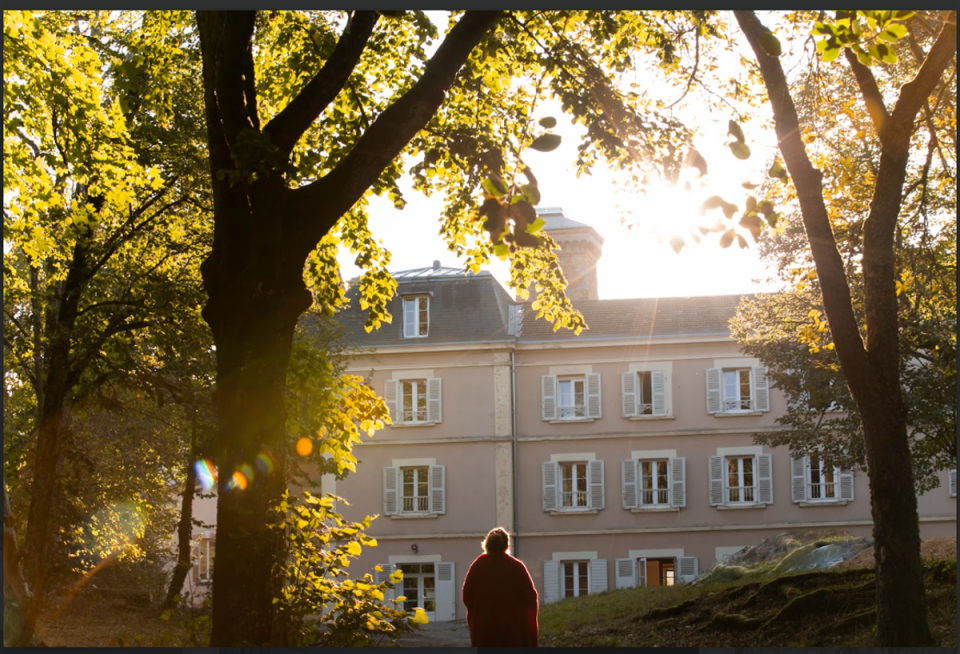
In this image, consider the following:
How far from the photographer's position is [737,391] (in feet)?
113

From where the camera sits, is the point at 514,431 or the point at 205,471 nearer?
the point at 205,471

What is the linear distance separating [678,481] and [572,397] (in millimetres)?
4550

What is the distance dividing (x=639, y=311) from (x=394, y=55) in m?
26.0

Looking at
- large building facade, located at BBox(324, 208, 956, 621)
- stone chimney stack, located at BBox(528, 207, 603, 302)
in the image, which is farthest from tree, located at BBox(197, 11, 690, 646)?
stone chimney stack, located at BBox(528, 207, 603, 302)

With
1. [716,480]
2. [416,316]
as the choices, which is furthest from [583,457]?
[416,316]

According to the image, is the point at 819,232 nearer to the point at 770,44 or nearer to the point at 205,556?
the point at 770,44

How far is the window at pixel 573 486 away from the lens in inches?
1332

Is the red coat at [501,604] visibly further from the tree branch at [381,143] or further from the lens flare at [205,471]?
the lens flare at [205,471]

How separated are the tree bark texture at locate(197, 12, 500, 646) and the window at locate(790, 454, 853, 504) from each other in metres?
→ 28.6

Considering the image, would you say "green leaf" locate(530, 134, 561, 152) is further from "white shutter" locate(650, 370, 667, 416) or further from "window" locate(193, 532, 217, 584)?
"window" locate(193, 532, 217, 584)

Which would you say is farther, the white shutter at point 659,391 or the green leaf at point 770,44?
the white shutter at point 659,391

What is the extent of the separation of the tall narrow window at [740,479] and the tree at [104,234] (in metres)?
22.4

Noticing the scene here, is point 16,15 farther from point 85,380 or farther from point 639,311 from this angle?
point 639,311

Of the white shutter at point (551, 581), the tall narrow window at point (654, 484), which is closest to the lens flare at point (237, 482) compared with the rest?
the white shutter at point (551, 581)
